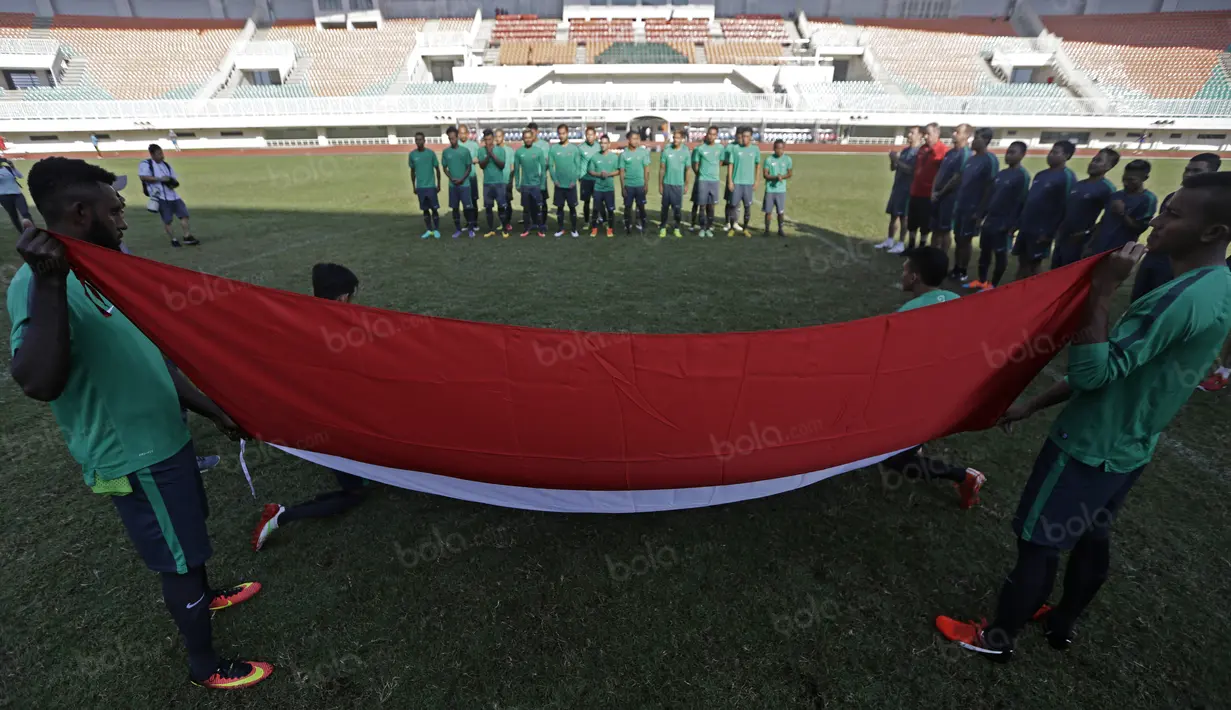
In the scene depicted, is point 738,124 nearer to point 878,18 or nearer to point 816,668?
point 878,18

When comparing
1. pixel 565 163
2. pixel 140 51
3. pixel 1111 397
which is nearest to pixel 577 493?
pixel 1111 397

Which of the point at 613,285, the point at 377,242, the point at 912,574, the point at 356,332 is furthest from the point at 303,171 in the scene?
the point at 912,574

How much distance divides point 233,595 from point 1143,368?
4.05 meters

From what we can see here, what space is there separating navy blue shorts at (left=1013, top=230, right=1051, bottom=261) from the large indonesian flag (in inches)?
202

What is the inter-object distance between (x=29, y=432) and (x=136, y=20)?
52.6 metres

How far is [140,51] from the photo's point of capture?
116 feet

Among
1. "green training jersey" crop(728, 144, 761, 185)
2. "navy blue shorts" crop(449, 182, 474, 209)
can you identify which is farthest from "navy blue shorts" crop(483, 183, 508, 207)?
"green training jersey" crop(728, 144, 761, 185)

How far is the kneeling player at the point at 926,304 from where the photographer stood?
9.17 feet

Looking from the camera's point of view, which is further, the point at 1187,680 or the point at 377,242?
the point at 377,242

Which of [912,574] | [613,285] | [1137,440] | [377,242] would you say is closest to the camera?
[1137,440]

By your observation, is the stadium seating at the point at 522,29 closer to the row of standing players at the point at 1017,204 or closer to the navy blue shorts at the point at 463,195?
the navy blue shorts at the point at 463,195

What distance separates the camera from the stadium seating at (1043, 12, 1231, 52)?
36344 mm

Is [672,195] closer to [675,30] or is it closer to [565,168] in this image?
[565,168]

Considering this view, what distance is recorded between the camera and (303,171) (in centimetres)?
1956
